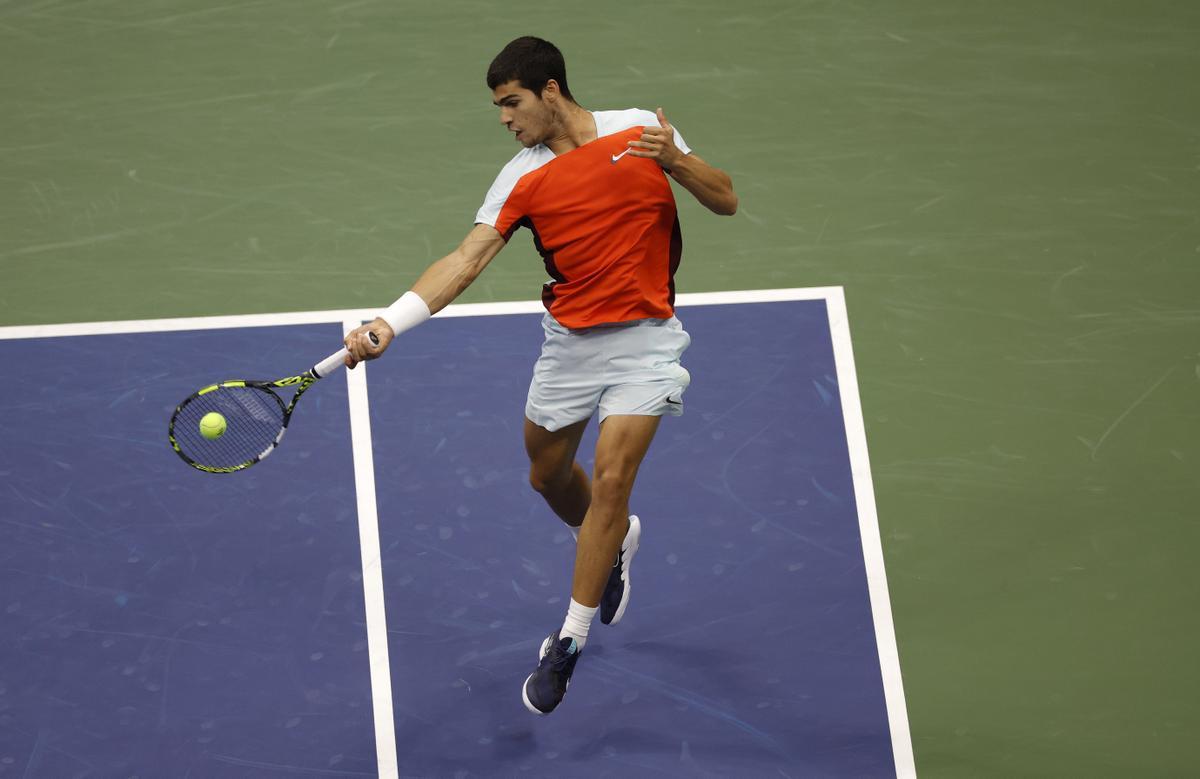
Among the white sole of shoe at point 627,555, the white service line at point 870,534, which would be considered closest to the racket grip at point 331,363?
the white sole of shoe at point 627,555

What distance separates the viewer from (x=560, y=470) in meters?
7.47

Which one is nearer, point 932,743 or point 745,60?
point 932,743

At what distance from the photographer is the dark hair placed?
682 centimetres

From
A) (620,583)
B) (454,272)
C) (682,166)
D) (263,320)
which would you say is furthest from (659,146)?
(263,320)

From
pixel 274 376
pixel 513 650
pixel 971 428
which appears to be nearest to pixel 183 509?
pixel 274 376

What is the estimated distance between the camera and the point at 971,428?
8.74 meters

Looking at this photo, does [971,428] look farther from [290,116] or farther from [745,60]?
[290,116]

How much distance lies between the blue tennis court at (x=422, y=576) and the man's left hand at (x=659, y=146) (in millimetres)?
2231

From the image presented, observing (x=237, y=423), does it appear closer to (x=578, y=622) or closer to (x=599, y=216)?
(x=578, y=622)

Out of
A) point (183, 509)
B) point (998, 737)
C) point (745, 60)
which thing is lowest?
point (998, 737)

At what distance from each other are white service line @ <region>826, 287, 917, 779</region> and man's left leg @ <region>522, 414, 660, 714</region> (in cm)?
160

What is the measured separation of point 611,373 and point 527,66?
1.30 m

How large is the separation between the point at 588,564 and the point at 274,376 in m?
2.55

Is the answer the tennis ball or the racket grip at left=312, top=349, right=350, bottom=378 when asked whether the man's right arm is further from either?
the tennis ball
